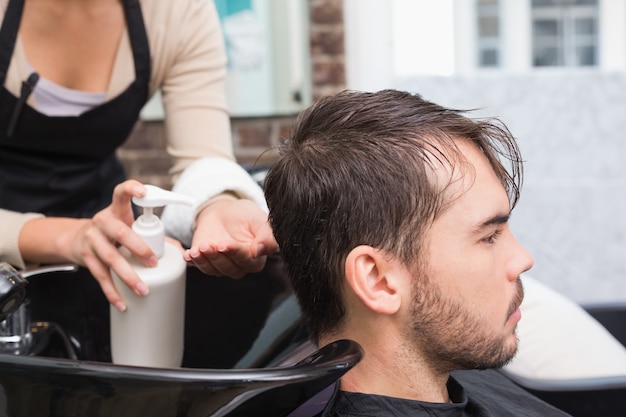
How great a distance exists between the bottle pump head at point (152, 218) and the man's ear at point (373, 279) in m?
0.24

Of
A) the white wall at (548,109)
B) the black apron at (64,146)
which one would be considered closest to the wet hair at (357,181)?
the black apron at (64,146)

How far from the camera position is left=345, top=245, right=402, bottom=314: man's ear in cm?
103

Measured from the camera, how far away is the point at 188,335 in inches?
48.8

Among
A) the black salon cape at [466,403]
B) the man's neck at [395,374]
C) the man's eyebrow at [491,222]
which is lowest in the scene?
the black salon cape at [466,403]

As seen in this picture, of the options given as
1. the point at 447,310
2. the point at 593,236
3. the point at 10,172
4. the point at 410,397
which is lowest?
the point at 593,236

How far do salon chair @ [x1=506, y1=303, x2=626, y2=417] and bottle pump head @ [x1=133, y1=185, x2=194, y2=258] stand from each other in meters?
0.61

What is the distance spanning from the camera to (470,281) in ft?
3.43

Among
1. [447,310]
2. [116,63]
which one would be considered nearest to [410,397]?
[447,310]

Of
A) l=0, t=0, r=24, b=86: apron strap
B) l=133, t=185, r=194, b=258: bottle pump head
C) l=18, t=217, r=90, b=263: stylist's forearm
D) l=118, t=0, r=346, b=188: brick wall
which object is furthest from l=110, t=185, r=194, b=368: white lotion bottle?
l=118, t=0, r=346, b=188: brick wall

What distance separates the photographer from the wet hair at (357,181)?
1040mm

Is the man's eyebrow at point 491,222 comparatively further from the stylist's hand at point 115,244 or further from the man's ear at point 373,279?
the stylist's hand at point 115,244

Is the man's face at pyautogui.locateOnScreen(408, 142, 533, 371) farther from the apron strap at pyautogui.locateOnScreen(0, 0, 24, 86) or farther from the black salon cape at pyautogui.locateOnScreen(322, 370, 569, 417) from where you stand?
the apron strap at pyautogui.locateOnScreen(0, 0, 24, 86)

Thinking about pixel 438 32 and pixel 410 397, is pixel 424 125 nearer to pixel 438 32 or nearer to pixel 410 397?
pixel 410 397

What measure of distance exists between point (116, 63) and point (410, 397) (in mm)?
793
